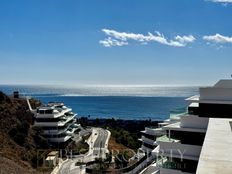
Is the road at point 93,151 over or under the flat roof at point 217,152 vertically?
under

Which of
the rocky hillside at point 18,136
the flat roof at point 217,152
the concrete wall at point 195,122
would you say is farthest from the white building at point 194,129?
the rocky hillside at point 18,136

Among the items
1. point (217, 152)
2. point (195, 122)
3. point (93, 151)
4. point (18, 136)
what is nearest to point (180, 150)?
point (195, 122)

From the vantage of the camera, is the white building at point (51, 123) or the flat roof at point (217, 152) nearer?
the flat roof at point (217, 152)

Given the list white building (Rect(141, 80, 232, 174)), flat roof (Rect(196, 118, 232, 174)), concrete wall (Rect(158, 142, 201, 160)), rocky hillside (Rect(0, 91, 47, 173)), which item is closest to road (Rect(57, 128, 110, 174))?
rocky hillside (Rect(0, 91, 47, 173))

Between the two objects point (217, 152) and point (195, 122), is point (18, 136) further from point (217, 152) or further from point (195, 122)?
point (217, 152)

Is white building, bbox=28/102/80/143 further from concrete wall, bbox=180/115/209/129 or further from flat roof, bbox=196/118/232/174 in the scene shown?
flat roof, bbox=196/118/232/174

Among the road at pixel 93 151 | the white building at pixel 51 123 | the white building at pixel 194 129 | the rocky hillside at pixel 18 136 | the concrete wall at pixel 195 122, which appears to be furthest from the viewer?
the white building at pixel 51 123

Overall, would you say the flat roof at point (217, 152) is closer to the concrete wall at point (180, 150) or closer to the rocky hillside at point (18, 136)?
the concrete wall at point (180, 150)
